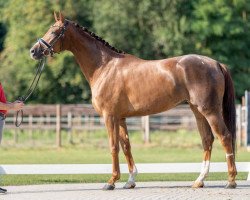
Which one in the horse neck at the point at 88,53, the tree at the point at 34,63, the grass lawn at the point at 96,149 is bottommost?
the grass lawn at the point at 96,149

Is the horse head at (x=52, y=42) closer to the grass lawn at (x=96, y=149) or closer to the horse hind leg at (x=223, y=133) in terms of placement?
the horse hind leg at (x=223, y=133)

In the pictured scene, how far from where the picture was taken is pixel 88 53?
12.7m

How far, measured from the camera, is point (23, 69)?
39.9 m

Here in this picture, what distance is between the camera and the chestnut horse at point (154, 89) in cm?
1211

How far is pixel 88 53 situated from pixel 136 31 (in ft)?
87.9

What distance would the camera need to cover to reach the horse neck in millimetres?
12641

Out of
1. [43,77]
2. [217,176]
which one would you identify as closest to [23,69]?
[43,77]

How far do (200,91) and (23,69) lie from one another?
28546mm

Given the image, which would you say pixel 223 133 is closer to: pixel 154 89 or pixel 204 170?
pixel 204 170

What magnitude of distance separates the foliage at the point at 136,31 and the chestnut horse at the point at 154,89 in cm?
2575

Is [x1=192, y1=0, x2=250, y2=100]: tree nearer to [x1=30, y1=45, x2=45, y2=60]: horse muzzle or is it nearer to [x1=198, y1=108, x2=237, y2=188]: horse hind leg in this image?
[x1=198, y1=108, x2=237, y2=188]: horse hind leg

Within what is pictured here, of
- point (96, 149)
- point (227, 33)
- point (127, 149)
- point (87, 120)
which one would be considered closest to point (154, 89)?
point (127, 149)

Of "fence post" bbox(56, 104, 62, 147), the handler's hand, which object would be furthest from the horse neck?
"fence post" bbox(56, 104, 62, 147)

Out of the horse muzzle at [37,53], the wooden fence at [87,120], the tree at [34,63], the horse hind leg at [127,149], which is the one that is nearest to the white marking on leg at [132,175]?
the horse hind leg at [127,149]
